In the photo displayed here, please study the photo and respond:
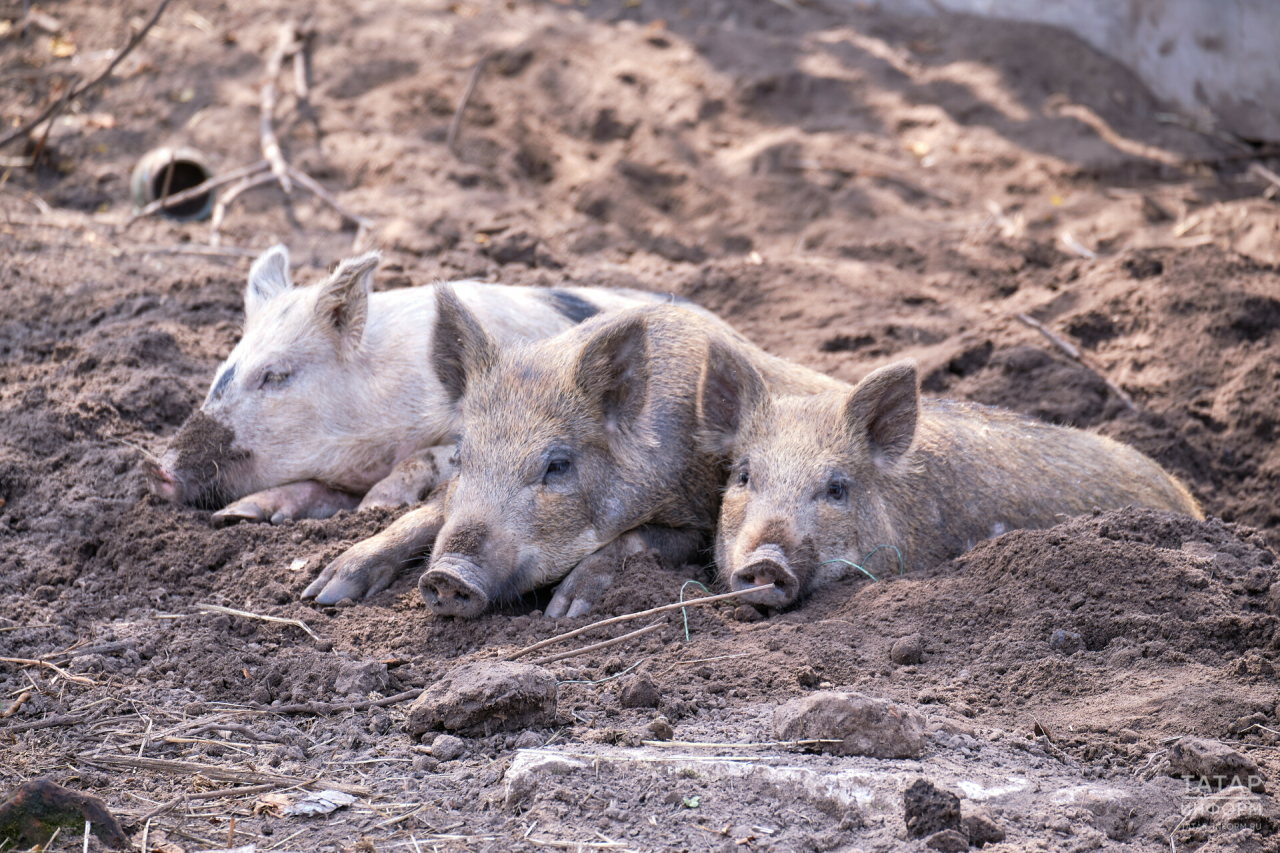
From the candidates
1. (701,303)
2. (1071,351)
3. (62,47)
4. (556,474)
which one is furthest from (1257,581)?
(62,47)

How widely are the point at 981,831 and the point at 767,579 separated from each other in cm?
157

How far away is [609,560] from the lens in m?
4.50

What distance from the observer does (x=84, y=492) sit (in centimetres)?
514

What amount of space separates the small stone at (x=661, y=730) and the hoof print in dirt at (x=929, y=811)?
2.38 feet

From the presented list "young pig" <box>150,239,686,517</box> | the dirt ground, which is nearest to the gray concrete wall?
the dirt ground

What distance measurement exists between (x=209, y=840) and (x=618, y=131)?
25.5 feet

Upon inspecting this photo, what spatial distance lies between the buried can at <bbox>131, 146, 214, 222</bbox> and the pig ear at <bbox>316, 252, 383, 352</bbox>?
3.66m

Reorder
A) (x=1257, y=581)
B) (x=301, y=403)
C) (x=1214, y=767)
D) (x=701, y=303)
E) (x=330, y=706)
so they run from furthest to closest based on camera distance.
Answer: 1. (x=701, y=303)
2. (x=301, y=403)
3. (x=1257, y=581)
4. (x=330, y=706)
5. (x=1214, y=767)

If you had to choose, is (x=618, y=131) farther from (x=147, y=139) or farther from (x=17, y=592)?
(x=17, y=592)

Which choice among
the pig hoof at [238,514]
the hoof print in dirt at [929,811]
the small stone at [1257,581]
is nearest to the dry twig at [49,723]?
the pig hoof at [238,514]

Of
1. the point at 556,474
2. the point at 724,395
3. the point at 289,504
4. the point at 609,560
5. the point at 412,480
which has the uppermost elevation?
the point at 724,395

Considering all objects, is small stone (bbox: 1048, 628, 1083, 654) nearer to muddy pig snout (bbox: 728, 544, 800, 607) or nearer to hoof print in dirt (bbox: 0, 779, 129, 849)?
muddy pig snout (bbox: 728, 544, 800, 607)

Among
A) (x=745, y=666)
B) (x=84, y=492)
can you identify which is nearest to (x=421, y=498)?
(x=84, y=492)

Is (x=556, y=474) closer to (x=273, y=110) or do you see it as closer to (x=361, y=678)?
(x=361, y=678)
